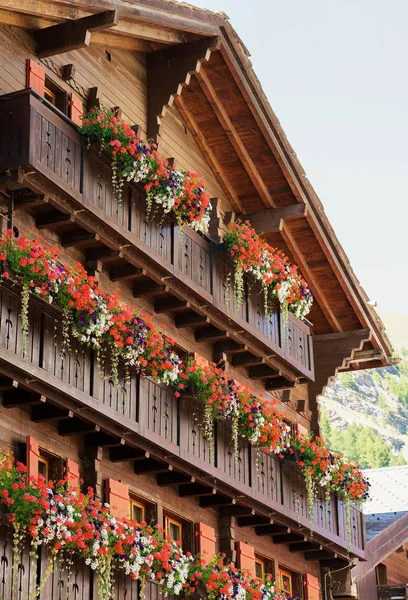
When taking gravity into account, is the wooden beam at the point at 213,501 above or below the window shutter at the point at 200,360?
below

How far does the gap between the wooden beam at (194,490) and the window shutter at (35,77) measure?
6788mm

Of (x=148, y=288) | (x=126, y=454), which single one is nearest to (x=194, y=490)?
(x=126, y=454)

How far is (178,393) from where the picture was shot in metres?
19.4

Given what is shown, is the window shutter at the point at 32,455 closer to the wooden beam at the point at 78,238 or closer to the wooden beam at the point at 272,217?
the wooden beam at the point at 78,238

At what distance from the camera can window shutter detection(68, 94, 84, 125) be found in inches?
758

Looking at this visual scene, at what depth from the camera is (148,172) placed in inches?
744

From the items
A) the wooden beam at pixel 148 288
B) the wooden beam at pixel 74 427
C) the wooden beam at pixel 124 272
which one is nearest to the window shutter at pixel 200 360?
the wooden beam at pixel 148 288

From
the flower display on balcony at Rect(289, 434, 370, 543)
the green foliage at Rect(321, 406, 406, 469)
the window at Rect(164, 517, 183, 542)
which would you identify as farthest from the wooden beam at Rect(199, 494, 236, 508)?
the green foliage at Rect(321, 406, 406, 469)

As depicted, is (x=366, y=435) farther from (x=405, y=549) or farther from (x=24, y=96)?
(x=24, y=96)

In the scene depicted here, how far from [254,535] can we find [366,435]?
→ 11633 cm

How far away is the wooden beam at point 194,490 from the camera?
20766mm

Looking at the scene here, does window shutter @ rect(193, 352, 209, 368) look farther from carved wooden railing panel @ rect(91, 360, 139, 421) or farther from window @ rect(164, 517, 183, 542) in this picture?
carved wooden railing panel @ rect(91, 360, 139, 421)

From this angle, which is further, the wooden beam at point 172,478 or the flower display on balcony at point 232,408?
the wooden beam at point 172,478

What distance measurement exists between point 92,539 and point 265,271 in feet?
24.9
